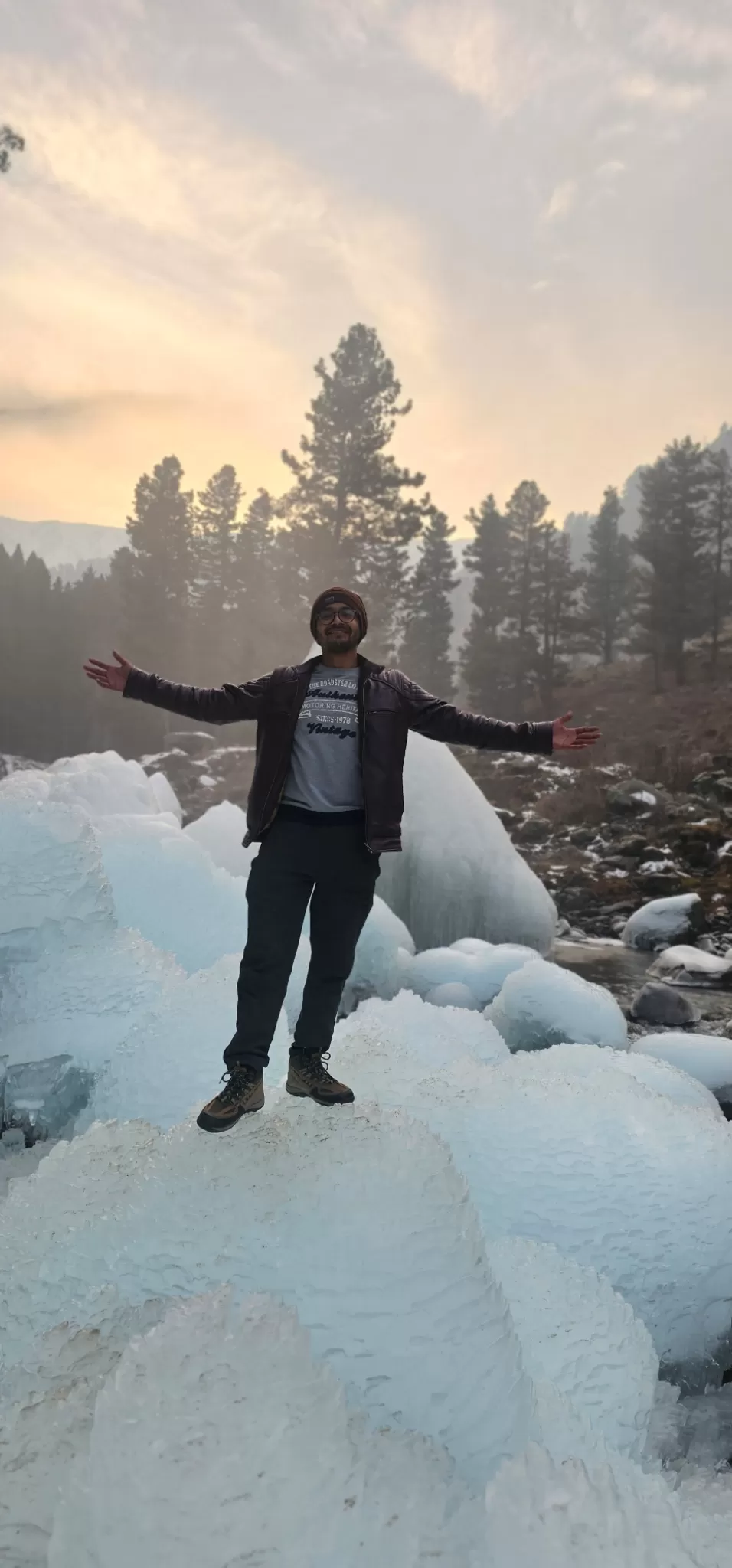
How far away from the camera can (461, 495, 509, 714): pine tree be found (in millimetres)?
37375

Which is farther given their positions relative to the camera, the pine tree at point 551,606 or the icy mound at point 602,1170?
the pine tree at point 551,606

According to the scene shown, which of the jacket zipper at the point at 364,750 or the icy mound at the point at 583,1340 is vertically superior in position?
the jacket zipper at the point at 364,750

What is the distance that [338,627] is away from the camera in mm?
2799

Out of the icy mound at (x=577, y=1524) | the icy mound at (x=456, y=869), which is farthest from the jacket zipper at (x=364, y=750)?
the icy mound at (x=456, y=869)

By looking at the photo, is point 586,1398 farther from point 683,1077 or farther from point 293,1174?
point 683,1077

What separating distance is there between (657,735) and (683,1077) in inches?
975

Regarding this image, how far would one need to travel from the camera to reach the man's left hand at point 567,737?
2.74m

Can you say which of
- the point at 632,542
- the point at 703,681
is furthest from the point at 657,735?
the point at 632,542

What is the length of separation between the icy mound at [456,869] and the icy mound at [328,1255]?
26.2 ft

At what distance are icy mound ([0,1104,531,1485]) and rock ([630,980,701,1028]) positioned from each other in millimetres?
7128

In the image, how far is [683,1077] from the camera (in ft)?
15.9

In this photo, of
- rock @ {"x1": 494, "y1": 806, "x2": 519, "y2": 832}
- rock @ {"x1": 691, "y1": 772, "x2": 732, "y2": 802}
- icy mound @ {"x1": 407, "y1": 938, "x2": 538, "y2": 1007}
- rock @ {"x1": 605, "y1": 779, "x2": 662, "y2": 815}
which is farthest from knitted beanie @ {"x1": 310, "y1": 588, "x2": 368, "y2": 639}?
rock @ {"x1": 691, "y1": 772, "x2": 732, "y2": 802}

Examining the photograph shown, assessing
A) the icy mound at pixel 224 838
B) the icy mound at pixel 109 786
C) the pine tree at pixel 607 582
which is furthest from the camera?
the pine tree at pixel 607 582

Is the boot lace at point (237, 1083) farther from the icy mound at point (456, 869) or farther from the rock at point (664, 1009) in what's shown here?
the icy mound at point (456, 869)
